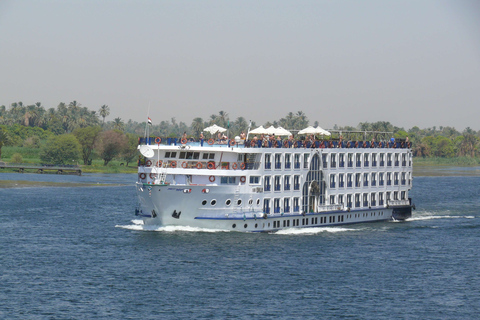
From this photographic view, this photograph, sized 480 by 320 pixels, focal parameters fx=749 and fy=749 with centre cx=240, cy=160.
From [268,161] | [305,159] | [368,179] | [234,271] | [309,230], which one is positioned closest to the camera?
[234,271]

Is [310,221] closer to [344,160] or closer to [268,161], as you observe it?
[268,161]

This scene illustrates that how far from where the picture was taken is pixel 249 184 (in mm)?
67312

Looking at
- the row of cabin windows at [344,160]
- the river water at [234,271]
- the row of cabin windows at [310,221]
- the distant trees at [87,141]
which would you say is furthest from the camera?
the distant trees at [87,141]

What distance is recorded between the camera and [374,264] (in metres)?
59.8

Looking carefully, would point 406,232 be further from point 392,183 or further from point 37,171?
point 37,171

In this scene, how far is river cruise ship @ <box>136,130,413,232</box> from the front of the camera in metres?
65.4

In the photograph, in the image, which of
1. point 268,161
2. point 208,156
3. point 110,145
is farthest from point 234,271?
point 110,145

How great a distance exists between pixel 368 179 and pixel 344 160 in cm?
493

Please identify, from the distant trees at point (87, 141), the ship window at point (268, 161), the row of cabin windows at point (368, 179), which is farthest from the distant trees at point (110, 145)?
the ship window at point (268, 161)

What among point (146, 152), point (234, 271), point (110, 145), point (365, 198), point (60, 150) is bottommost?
point (234, 271)

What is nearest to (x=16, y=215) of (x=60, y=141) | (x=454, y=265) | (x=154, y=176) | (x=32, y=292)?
(x=154, y=176)

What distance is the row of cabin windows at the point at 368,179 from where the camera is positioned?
254 feet

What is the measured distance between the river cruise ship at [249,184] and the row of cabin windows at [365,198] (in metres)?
0.11

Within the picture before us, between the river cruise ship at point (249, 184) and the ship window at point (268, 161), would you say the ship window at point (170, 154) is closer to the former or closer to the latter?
the river cruise ship at point (249, 184)
